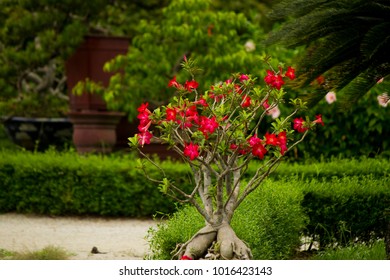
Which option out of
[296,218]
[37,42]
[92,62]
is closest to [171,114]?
[296,218]

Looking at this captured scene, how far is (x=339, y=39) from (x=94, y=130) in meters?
6.55

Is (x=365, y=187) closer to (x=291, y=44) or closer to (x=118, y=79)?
(x=291, y=44)

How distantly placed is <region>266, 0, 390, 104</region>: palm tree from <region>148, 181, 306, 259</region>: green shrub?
32.0 inches

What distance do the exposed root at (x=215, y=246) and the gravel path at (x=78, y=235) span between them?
1670 millimetres

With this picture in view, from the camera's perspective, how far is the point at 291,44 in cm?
510

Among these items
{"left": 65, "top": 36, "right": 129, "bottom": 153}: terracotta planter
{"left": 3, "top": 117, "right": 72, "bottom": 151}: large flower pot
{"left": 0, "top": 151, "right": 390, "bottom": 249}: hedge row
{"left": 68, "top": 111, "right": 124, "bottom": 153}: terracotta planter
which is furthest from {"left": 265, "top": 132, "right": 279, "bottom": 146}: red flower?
{"left": 3, "top": 117, "right": 72, "bottom": 151}: large flower pot

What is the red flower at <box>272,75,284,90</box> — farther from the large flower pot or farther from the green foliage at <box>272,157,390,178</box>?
the large flower pot

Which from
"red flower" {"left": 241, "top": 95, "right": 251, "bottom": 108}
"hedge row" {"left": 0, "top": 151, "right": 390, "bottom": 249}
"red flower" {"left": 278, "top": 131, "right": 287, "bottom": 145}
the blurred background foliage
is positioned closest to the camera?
"red flower" {"left": 278, "top": 131, "right": 287, "bottom": 145}

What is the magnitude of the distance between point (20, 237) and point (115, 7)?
22.9 ft

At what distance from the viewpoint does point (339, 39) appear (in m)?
4.86

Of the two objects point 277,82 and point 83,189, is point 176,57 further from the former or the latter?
point 277,82

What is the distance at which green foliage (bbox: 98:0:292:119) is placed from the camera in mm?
9938

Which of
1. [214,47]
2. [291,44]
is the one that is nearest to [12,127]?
[214,47]

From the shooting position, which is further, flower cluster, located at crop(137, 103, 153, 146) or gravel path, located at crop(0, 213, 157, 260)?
gravel path, located at crop(0, 213, 157, 260)
